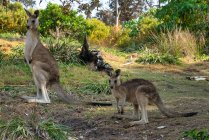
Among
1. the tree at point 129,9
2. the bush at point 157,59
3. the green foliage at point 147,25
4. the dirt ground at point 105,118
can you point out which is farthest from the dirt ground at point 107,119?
the tree at point 129,9

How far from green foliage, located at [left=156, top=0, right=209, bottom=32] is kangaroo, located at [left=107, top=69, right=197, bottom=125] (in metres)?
14.2

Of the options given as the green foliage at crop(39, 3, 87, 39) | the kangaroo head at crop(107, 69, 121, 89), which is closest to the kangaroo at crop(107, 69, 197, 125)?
the kangaroo head at crop(107, 69, 121, 89)

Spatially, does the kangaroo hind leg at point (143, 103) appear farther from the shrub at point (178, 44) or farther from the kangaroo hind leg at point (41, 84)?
the shrub at point (178, 44)

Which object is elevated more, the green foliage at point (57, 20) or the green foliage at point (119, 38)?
the green foliage at point (57, 20)

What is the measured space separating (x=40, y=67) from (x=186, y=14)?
14289mm

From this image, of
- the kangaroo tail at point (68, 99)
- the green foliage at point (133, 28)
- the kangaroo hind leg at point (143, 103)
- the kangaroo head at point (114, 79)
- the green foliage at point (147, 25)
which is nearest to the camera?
the kangaroo hind leg at point (143, 103)

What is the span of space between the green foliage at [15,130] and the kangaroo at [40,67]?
307cm

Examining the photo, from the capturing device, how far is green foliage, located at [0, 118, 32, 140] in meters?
6.59

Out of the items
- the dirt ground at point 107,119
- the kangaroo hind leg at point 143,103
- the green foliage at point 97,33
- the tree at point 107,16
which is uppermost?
the tree at point 107,16

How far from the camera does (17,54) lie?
16.3 meters

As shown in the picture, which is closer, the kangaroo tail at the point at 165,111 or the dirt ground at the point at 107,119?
the dirt ground at the point at 107,119

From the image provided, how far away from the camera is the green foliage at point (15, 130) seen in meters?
6.59

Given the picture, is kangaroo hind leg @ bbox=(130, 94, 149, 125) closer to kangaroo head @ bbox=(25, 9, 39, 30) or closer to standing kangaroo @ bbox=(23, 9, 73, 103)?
standing kangaroo @ bbox=(23, 9, 73, 103)

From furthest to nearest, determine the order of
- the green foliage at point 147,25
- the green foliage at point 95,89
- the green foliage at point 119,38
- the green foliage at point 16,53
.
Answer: the green foliage at point 119,38
the green foliage at point 147,25
the green foliage at point 16,53
the green foliage at point 95,89
